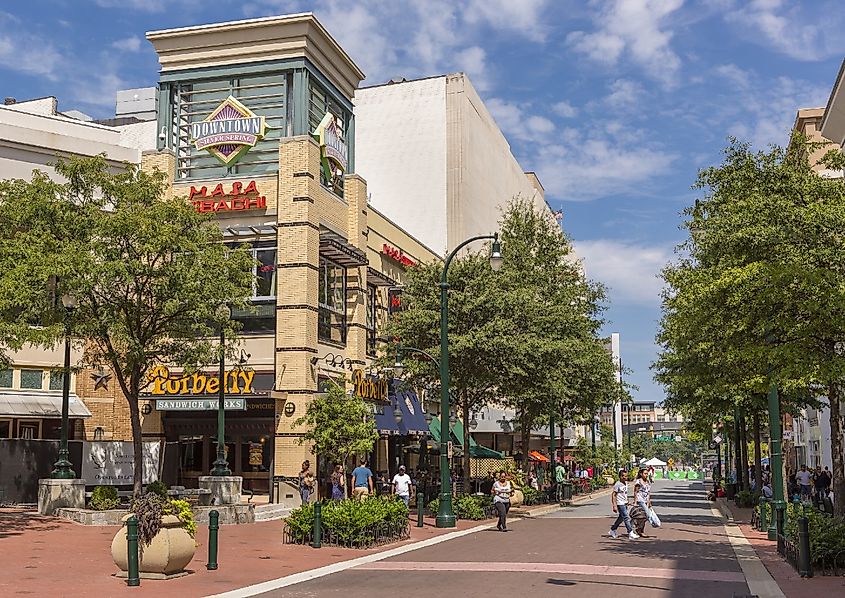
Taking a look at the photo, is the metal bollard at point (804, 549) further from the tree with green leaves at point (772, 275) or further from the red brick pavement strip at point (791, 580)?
the tree with green leaves at point (772, 275)

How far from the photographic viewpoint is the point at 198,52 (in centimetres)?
3756

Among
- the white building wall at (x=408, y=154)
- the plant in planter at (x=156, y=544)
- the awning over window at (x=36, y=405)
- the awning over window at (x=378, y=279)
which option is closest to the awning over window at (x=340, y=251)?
the awning over window at (x=378, y=279)

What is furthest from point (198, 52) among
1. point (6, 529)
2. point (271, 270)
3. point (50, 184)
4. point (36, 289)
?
point (6, 529)

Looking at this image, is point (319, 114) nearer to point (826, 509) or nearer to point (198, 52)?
point (198, 52)

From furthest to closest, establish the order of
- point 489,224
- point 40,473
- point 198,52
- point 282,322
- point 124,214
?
point 489,224 → point 198,52 → point 282,322 → point 40,473 → point 124,214

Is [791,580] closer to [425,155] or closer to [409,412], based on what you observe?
[409,412]

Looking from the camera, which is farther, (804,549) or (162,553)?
(804,549)

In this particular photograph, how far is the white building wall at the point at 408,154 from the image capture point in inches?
2279

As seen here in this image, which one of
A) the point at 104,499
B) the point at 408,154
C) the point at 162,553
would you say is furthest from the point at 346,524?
the point at 408,154

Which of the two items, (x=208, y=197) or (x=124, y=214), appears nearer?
(x=124, y=214)

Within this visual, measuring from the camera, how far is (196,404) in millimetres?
33031

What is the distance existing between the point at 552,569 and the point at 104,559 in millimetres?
8327

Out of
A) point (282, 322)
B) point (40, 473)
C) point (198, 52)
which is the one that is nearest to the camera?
point (40, 473)

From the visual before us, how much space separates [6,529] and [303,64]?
21044 millimetres
